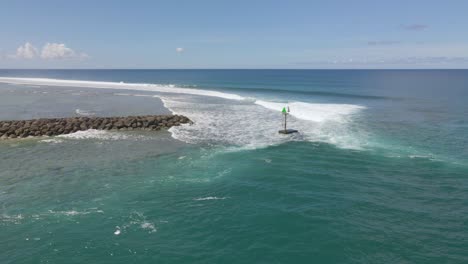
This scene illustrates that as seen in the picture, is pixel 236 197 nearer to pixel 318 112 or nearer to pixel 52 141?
pixel 52 141

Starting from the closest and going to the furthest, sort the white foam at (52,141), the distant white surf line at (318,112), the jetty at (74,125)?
the white foam at (52,141)
the jetty at (74,125)
the distant white surf line at (318,112)

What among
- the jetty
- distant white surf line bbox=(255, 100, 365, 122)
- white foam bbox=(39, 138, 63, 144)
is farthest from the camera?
distant white surf line bbox=(255, 100, 365, 122)

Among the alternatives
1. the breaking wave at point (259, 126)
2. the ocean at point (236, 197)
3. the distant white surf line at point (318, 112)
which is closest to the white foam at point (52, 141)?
the ocean at point (236, 197)

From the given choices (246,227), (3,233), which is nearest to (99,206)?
(3,233)

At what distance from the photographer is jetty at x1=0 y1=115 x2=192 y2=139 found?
35188 millimetres

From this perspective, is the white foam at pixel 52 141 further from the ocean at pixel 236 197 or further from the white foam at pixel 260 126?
the white foam at pixel 260 126

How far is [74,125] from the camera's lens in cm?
3828

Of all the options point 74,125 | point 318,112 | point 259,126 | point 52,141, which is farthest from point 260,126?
point 52,141

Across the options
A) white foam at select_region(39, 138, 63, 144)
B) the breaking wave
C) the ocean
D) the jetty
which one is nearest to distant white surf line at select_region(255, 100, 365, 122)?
the breaking wave

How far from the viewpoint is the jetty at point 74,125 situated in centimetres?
3519

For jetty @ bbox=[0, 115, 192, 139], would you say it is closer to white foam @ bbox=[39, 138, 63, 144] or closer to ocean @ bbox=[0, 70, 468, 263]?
ocean @ bbox=[0, 70, 468, 263]

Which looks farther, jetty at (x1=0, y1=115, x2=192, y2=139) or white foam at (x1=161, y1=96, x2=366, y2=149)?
jetty at (x1=0, y1=115, x2=192, y2=139)

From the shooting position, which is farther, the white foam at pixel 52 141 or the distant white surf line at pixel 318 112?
the distant white surf line at pixel 318 112

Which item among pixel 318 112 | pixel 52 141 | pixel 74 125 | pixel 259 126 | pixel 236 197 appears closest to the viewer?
pixel 236 197
